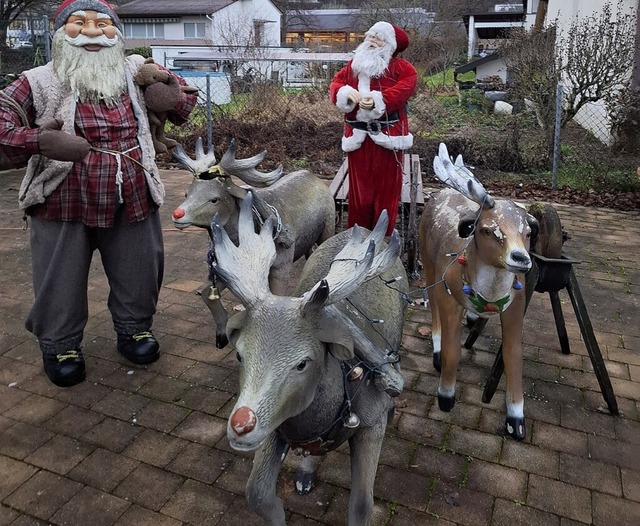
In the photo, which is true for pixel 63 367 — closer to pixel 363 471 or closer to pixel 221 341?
pixel 221 341

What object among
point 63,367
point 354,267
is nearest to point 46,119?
point 63,367

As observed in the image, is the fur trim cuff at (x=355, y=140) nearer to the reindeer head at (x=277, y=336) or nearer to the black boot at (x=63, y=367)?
the black boot at (x=63, y=367)

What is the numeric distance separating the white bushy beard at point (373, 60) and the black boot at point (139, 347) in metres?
2.61

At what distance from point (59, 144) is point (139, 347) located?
4.57 feet

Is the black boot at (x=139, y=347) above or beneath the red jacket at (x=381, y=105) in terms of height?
beneath

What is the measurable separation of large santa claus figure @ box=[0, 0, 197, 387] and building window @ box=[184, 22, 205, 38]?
114 ft

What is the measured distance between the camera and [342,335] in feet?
6.42

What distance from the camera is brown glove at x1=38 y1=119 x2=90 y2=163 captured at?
3.06 meters

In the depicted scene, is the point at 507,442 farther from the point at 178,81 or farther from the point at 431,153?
the point at 431,153

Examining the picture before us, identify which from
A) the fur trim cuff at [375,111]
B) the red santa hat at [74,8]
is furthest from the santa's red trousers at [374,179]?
the red santa hat at [74,8]

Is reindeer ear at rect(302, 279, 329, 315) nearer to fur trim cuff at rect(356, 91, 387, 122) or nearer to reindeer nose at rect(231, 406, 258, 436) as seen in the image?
reindeer nose at rect(231, 406, 258, 436)

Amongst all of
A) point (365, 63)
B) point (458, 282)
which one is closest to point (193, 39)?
point (365, 63)

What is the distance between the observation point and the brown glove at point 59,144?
3.06 m

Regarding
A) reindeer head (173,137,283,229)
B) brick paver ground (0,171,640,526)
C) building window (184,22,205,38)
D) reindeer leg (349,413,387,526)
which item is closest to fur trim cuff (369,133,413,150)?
reindeer head (173,137,283,229)
